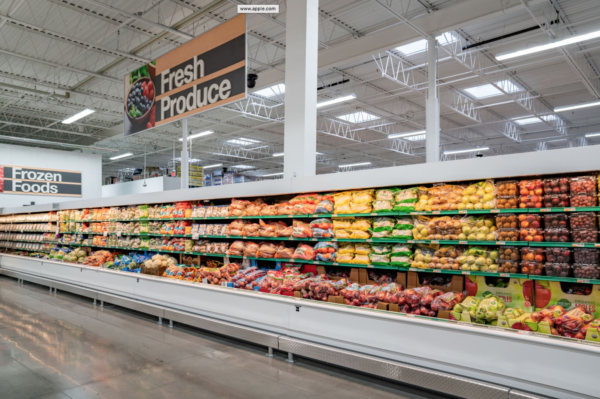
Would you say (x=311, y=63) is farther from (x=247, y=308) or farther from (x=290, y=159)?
(x=247, y=308)

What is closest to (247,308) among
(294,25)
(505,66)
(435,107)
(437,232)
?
(437,232)

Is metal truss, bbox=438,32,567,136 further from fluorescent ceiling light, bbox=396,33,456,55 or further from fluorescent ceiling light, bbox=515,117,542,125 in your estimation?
fluorescent ceiling light, bbox=515,117,542,125

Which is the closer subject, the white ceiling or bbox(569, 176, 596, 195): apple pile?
bbox(569, 176, 596, 195): apple pile

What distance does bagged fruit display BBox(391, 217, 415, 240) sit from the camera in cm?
423

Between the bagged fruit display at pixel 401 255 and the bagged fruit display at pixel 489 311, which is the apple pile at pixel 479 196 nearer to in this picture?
the bagged fruit display at pixel 401 255

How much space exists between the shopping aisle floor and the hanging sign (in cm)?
290

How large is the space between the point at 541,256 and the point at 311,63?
3.63m

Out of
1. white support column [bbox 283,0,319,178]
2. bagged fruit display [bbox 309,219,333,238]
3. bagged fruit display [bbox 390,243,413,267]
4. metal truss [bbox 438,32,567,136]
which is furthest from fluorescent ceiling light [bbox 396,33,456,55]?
bagged fruit display [bbox 390,243,413,267]

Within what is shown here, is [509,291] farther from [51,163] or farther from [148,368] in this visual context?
[51,163]

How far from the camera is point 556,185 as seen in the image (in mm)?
3398

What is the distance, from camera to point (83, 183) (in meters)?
19.6

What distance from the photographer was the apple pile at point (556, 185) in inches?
132

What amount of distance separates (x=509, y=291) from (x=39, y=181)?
1858 centimetres

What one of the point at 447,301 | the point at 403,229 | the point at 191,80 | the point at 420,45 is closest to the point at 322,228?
the point at 403,229
